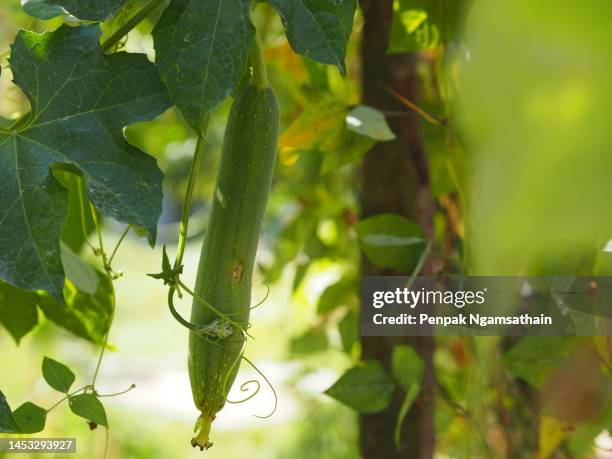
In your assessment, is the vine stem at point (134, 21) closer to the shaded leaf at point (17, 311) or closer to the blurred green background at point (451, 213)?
the blurred green background at point (451, 213)

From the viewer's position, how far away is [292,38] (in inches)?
18.3

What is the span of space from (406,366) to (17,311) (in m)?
0.42

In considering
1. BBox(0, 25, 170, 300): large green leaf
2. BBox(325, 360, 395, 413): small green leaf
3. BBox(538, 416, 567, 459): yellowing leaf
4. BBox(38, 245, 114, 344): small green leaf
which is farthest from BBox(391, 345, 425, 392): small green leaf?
BBox(0, 25, 170, 300): large green leaf

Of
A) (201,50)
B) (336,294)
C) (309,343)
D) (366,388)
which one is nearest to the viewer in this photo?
(201,50)

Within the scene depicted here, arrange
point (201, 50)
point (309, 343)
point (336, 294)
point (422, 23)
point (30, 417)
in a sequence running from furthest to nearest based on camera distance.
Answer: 1. point (309, 343)
2. point (336, 294)
3. point (422, 23)
4. point (30, 417)
5. point (201, 50)

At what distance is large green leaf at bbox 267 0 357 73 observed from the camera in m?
0.46

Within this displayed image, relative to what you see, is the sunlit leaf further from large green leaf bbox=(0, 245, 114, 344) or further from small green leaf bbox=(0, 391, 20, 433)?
small green leaf bbox=(0, 391, 20, 433)

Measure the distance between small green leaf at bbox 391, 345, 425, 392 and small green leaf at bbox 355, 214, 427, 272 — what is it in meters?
0.10

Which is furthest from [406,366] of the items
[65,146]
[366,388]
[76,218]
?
Answer: [65,146]

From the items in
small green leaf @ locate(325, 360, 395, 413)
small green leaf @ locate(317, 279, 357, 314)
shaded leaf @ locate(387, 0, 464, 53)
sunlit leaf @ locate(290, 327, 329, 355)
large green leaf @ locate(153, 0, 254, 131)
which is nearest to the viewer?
large green leaf @ locate(153, 0, 254, 131)

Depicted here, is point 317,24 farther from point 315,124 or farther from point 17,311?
point 17,311

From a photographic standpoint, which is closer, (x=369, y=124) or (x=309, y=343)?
(x=369, y=124)

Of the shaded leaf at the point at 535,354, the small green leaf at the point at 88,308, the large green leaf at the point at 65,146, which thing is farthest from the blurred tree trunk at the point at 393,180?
the large green leaf at the point at 65,146

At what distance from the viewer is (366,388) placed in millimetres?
851
